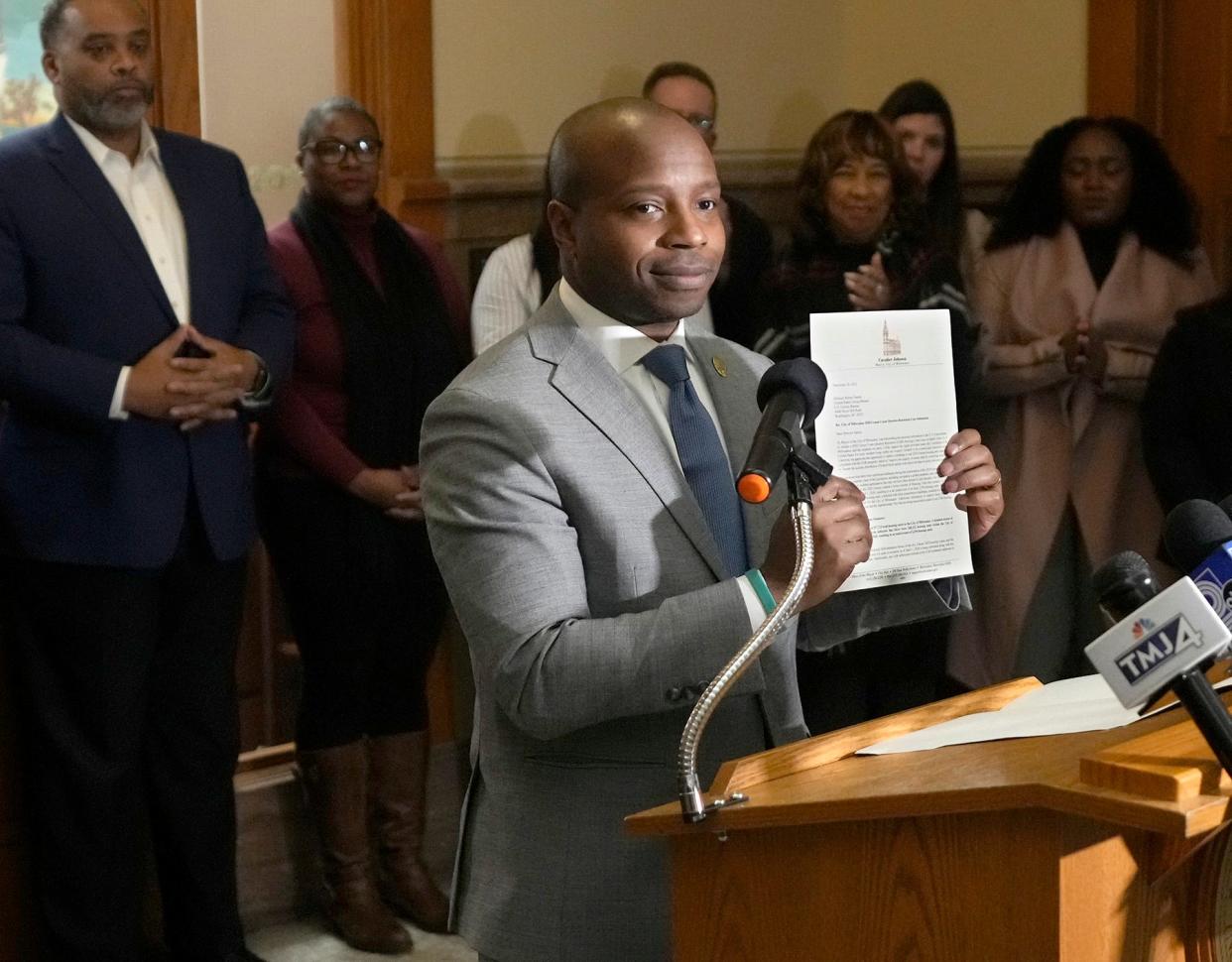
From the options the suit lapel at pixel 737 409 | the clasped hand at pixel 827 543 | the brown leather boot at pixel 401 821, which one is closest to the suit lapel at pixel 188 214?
the brown leather boot at pixel 401 821

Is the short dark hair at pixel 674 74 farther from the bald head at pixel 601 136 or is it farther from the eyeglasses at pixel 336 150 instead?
the bald head at pixel 601 136

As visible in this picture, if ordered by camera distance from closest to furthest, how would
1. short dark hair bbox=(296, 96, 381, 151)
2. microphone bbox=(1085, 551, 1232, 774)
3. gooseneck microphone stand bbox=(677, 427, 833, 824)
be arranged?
1. microphone bbox=(1085, 551, 1232, 774)
2. gooseneck microphone stand bbox=(677, 427, 833, 824)
3. short dark hair bbox=(296, 96, 381, 151)

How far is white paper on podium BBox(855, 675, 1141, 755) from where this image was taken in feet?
4.59

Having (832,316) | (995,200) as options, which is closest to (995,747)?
(832,316)

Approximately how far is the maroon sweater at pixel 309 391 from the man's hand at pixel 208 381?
319 millimetres

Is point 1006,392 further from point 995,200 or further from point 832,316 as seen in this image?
point 832,316

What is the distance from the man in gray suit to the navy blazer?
1.39 meters

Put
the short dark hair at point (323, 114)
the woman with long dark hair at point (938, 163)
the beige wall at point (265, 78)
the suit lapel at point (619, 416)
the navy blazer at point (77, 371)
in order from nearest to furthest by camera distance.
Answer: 1. the suit lapel at point (619, 416)
2. the navy blazer at point (77, 371)
3. the short dark hair at point (323, 114)
4. the beige wall at point (265, 78)
5. the woman with long dark hair at point (938, 163)

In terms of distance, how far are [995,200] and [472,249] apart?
1.50 metres

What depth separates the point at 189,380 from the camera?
2.96 m

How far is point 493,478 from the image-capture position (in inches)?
63.4

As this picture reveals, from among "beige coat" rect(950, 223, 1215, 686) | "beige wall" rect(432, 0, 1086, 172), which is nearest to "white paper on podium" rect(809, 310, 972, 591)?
"beige coat" rect(950, 223, 1215, 686)

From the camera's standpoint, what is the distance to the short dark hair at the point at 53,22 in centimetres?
301

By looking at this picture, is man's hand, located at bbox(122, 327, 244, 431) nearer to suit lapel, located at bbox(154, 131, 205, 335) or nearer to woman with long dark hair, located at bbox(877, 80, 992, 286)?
suit lapel, located at bbox(154, 131, 205, 335)
